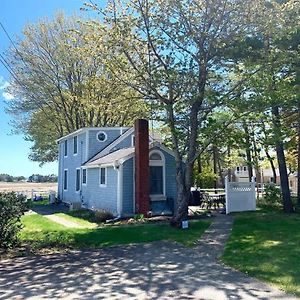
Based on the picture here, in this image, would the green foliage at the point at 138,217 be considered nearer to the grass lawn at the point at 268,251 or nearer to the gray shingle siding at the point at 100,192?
the gray shingle siding at the point at 100,192

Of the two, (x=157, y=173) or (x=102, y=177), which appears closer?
(x=157, y=173)

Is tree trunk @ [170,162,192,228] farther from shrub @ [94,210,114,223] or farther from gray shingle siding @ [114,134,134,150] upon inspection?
gray shingle siding @ [114,134,134,150]

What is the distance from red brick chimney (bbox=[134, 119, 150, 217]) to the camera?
686 inches

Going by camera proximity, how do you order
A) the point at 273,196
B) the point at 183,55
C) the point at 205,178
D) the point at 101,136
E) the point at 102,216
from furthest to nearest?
1. the point at 205,178
2. the point at 101,136
3. the point at 273,196
4. the point at 102,216
5. the point at 183,55

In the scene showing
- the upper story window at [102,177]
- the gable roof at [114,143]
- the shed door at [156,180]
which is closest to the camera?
the shed door at [156,180]

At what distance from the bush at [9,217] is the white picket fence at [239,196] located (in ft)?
35.4

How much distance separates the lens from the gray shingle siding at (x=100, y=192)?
1853cm

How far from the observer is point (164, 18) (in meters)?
12.9

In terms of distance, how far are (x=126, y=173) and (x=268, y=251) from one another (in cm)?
1010

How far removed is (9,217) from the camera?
9.78 metres

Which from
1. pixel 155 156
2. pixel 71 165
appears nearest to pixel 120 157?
pixel 155 156

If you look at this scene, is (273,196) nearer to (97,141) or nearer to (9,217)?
(97,141)

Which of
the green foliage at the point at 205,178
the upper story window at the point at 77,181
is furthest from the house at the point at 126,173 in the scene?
the green foliage at the point at 205,178

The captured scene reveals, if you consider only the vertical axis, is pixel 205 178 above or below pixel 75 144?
below
